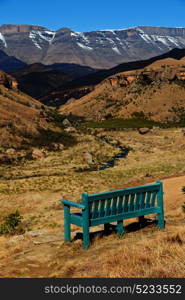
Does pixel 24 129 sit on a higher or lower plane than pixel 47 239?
higher

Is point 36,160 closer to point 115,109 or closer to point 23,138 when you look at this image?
point 23,138

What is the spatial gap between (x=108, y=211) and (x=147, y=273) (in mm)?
A: 3198

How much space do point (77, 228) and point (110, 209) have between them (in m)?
5.41

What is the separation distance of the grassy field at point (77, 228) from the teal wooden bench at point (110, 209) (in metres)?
0.52

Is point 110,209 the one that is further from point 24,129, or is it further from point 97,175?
point 24,129

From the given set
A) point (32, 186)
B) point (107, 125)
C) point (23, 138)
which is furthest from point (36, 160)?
point (107, 125)

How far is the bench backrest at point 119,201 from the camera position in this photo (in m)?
11.6

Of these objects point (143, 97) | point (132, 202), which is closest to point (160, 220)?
point (132, 202)

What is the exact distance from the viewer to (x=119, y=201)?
480 inches

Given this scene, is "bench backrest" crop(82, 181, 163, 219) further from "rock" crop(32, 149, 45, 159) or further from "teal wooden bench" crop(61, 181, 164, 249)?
"rock" crop(32, 149, 45, 159)

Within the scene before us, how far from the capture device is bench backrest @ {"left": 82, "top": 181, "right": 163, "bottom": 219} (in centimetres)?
1158

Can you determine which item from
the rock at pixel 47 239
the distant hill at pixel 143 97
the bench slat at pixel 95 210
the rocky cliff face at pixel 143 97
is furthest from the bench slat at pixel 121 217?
the rocky cliff face at pixel 143 97

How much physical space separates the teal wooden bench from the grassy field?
1.71 feet

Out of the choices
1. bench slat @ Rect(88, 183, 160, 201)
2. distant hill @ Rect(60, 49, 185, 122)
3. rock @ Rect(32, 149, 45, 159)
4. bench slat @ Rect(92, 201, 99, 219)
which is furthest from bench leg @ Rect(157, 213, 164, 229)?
distant hill @ Rect(60, 49, 185, 122)
